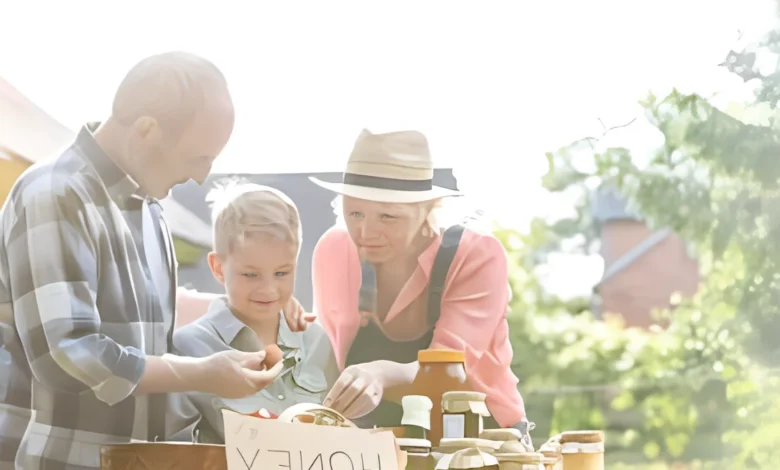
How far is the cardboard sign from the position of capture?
115 cm

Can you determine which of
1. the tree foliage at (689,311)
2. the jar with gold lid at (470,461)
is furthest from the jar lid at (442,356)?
the jar with gold lid at (470,461)

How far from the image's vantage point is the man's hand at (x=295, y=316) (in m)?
1.48

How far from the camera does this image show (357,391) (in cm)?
147

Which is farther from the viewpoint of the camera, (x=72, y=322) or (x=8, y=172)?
(x=8, y=172)

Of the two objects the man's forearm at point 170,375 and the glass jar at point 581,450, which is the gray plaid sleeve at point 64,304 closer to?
the man's forearm at point 170,375

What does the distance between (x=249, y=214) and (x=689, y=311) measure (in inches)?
28.9

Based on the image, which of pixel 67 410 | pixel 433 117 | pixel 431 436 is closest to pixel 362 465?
pixel 431 436

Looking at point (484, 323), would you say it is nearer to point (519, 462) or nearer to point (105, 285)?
point (519, 462)

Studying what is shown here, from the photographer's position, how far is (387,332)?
1484 millimetres

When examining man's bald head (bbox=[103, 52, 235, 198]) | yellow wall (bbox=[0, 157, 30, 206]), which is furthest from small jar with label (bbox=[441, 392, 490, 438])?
yellow wall (bbox=[0, 157, 30, 206])

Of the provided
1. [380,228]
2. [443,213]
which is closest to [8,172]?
[380,228]

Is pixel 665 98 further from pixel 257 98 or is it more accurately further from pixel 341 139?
pixel 257 98

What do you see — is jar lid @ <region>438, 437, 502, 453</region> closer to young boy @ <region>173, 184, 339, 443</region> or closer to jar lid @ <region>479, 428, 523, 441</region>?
jar lid @ <region>479, 428, 523, 441</region>

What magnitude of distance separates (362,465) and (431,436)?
10.1 inches
